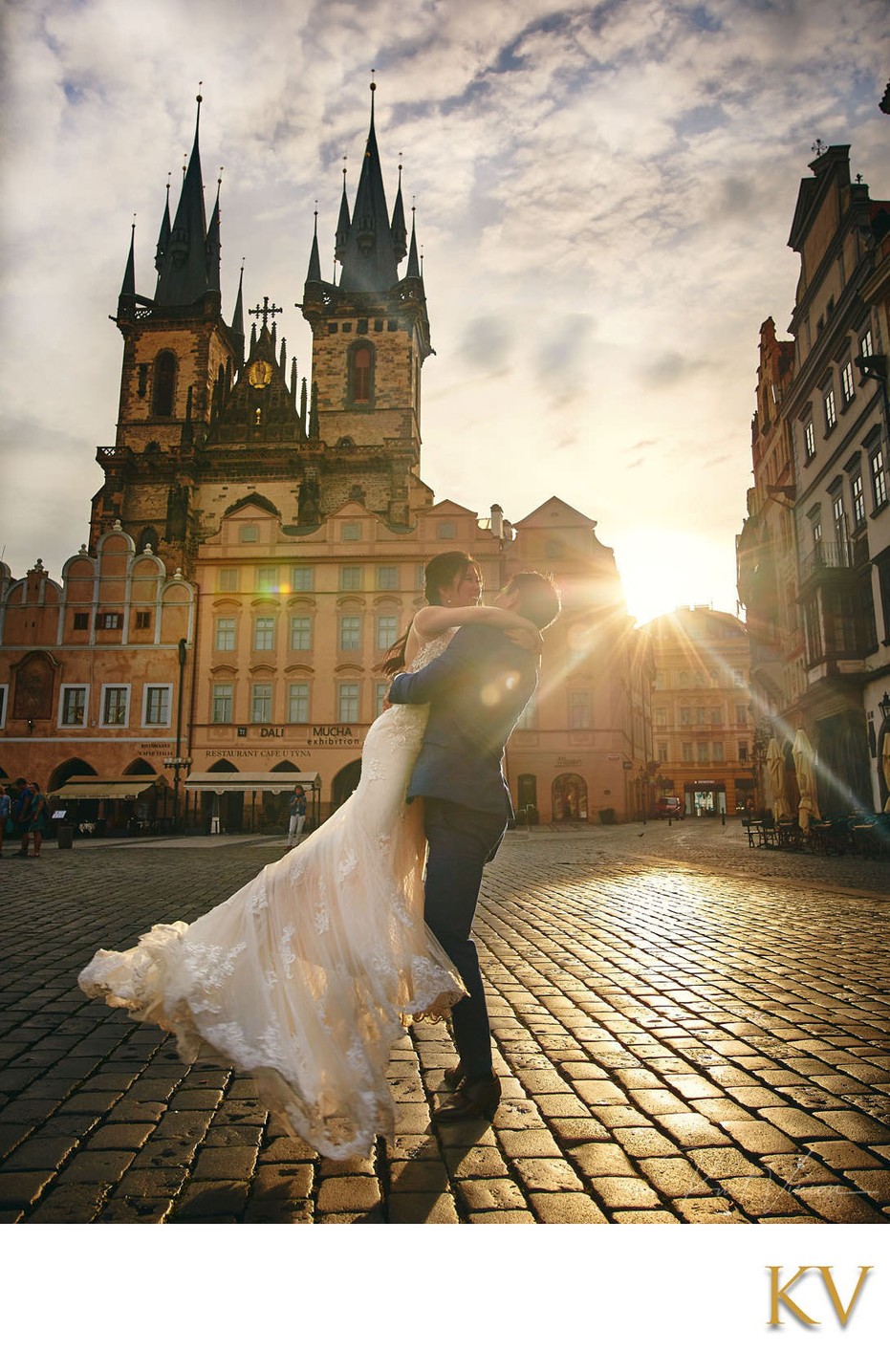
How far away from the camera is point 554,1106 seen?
3.07 metres

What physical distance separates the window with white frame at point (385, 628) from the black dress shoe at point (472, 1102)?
3704 centimetres

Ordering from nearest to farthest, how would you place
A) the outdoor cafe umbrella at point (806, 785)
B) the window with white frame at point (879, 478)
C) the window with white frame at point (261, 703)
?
1. the outdoor cafe umbrella at point (806, 785)
2. the window with white frame at point (879, 478)
3. the window with white frame at point (261, 703)

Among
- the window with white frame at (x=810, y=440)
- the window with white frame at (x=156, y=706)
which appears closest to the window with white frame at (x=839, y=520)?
the window with white frame at (x=810, y=440)

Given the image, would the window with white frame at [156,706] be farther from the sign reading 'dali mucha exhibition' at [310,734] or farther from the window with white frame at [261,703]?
the window with white frame at [261,703]

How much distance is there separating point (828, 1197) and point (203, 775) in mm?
34590

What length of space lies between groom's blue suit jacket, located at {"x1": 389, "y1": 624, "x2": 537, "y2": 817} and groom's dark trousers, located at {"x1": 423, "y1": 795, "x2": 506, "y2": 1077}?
2.5 inches

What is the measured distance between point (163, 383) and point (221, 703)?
24.8 metres

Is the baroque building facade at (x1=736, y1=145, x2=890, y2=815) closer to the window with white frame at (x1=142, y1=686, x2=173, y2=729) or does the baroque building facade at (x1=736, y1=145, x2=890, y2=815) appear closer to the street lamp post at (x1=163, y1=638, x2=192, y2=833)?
the street lamp post at (x1=163, y1=638, x2=192, y2=833)

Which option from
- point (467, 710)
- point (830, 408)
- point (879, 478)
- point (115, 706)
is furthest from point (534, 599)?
point (115, 706)

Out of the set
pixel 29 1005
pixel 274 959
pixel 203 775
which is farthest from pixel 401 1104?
pixel 203 775

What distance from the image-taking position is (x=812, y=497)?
25828 mm

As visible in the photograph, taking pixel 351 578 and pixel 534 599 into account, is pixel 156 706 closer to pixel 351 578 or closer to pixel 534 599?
pixel 351 578

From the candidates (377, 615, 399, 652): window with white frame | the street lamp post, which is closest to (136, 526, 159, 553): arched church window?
the street lamp post

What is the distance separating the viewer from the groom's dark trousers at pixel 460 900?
2926 millimetres
